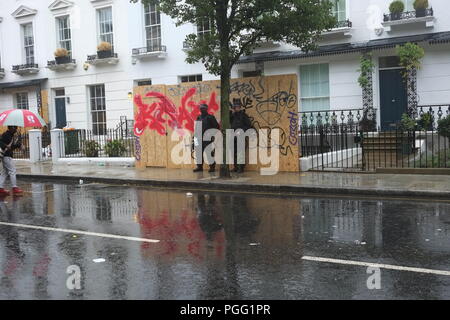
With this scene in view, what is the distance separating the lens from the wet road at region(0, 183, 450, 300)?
199 inches

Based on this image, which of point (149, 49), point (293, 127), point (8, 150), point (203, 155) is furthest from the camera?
point (149, 49)

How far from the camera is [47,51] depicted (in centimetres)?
2698

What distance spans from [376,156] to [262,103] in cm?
441

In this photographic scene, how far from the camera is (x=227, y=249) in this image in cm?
657

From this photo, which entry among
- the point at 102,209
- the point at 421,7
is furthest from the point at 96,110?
the point at 102,209

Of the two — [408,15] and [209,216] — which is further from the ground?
[408,15]

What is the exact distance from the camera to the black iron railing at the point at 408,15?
17.1 meters

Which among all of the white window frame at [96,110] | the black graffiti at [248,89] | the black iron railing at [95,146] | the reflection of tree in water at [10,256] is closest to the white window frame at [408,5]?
the black graffiti at [248,89]

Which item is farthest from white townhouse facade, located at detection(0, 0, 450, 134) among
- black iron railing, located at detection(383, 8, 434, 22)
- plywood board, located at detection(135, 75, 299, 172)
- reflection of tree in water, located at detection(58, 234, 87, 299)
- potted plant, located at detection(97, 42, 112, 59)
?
reflection of tree in water, located at detection(58, 234, 87, 299)

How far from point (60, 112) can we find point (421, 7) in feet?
60.4

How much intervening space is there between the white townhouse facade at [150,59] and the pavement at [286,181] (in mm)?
6786

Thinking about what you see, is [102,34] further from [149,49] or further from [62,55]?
[149,49]

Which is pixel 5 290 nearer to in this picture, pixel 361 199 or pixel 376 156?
pixel 361 199

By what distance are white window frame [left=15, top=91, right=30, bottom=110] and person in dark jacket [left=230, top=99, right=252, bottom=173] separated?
58.8 ft
